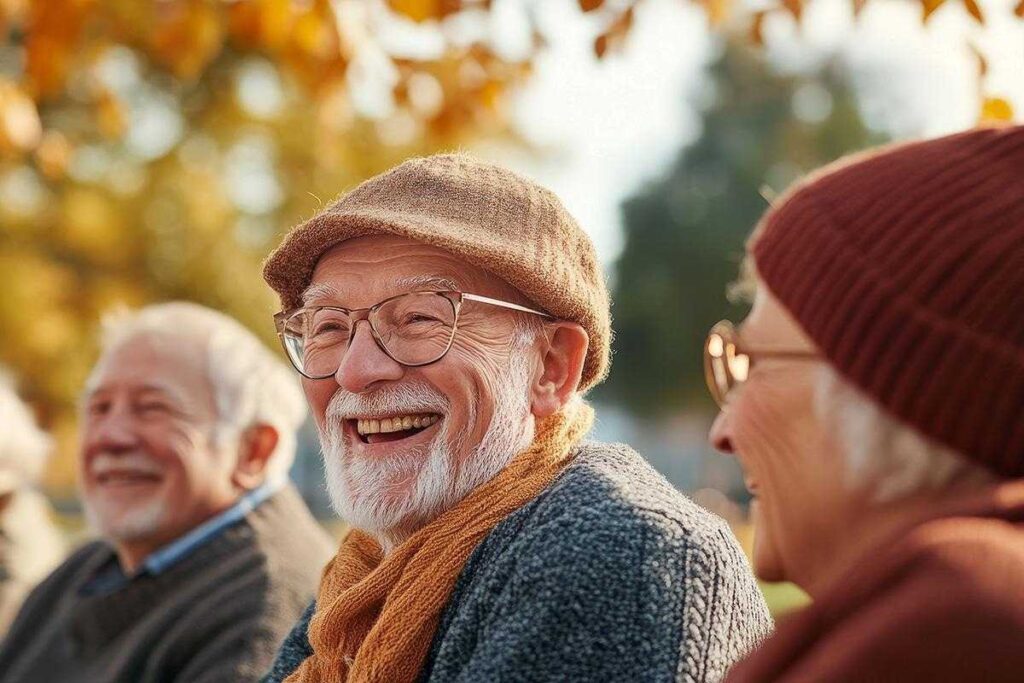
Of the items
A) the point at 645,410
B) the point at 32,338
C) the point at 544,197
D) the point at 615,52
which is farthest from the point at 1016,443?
the point at 645,410

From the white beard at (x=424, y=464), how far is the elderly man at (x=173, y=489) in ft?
4.11

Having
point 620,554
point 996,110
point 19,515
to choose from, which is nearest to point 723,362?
point 620,554

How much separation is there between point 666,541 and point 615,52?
7.57ft

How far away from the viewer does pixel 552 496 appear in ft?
8.42

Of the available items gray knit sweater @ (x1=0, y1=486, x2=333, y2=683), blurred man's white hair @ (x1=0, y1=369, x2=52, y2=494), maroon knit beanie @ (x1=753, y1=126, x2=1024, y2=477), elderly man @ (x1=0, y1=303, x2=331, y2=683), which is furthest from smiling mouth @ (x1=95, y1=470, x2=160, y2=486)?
maroon knit beanie @ (x1=753, y1=126, x2=1024, y2=477)

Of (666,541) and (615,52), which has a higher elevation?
(615,52)

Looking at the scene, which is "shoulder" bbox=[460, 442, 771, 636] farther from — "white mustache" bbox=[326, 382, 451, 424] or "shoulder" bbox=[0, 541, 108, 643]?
"shoulder" bbox=[0, 541, 108, 643]

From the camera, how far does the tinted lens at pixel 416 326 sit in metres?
2.81

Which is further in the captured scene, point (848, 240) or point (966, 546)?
point (848, 240)

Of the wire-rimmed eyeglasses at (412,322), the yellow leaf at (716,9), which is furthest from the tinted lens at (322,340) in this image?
the yellow leaf at (716,9)

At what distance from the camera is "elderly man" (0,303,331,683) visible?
Result: 13.5ft

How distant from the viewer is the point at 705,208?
51.5 meters

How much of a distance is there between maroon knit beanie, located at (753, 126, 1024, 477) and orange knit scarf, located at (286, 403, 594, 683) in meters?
1.05

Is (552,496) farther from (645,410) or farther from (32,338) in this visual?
(645,410)
